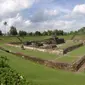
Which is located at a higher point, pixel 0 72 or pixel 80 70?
pixel 0 72

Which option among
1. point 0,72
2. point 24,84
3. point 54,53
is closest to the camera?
point 24,84

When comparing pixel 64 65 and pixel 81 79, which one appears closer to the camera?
pixel 81 79

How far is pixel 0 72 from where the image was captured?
1569cm

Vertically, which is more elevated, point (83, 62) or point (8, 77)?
point (8, 77)

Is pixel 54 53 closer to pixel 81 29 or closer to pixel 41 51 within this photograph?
pixel 41 51

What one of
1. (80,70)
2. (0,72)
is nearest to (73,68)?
(80,70)

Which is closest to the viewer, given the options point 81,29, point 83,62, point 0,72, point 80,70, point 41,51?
point 0,72

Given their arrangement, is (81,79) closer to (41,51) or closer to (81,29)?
(41,51)

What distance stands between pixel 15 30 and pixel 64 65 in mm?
101315

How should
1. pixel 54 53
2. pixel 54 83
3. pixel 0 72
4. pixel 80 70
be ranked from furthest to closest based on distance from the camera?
pixel 54 53
pixel 80 70
pixel 54 83
pixel 0 72

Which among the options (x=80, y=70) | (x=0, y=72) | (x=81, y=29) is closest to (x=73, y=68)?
(x=80, y=70)

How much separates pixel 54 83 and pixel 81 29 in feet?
436

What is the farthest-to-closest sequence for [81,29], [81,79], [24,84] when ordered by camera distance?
[81,29], [81,79], [24,84]

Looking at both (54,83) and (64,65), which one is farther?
(64,65)
